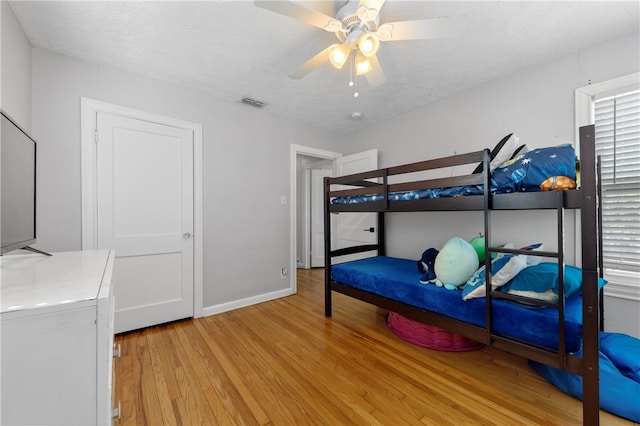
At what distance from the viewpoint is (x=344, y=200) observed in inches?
107

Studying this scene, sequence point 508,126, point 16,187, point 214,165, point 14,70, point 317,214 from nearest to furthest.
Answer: point 16,187 < point 14,70 < point 508,126 < point 214,165 < point 317,214

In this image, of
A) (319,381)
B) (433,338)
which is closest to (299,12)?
(319,381)

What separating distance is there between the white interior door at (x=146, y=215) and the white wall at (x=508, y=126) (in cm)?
249

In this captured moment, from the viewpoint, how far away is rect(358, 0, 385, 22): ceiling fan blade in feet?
4.26

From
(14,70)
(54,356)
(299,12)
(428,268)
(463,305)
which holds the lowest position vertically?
(463,305)

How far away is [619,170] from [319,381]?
8.81 feet

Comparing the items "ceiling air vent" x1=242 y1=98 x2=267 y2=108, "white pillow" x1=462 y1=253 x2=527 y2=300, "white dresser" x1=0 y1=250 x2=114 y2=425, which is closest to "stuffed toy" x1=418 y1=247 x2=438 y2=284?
"white pillow" x1=462 y1=253 x2=527 y2=300

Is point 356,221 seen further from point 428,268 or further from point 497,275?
point 497,275

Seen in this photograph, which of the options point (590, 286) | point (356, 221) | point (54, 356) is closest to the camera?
point (54, 356)

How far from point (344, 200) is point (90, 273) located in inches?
83.4

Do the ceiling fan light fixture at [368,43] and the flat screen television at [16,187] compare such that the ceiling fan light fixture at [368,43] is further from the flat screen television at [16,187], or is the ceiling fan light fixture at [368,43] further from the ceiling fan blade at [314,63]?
the flat screen television at [16,187]

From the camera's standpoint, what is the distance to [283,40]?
185cm

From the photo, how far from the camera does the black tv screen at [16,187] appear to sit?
98cm

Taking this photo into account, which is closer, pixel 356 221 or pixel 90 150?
pixel 90 150
